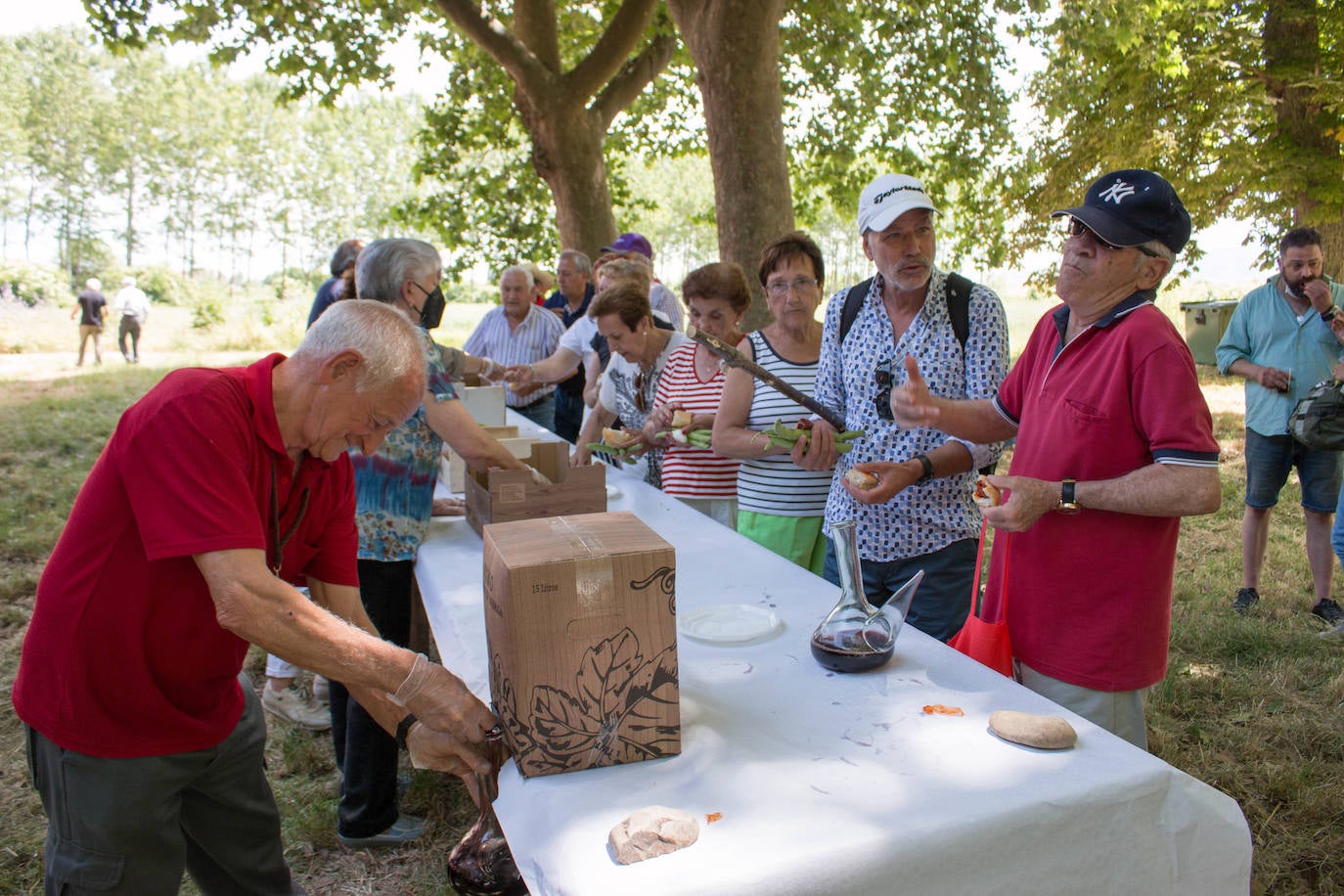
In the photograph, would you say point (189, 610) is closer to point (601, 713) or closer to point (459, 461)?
point (601, 713)

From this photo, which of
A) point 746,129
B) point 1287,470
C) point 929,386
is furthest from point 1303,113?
point 929,386

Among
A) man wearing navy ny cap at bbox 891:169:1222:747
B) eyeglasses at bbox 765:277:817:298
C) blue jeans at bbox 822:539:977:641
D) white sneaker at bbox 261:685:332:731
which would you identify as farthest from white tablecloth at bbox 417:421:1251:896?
white sneaker at bbox 261:685:332:731

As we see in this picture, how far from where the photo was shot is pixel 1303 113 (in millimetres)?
10664

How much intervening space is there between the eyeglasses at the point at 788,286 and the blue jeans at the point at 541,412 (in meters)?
→ 2.95

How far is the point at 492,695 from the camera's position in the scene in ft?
4.87

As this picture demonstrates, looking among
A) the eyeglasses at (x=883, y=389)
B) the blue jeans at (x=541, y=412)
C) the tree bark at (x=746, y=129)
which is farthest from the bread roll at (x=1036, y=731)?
the tree bark at (x=746, y=129)

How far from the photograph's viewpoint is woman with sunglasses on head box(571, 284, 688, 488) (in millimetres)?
3514

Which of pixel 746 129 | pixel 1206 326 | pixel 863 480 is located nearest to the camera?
pixel 863 480

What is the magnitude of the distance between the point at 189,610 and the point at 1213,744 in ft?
10.6

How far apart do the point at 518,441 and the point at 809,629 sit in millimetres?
1859

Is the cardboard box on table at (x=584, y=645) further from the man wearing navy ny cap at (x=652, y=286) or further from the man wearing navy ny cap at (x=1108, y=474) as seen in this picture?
the man wearing navy ny cap at (x=652, y=286)

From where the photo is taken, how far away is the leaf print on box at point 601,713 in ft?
4.33

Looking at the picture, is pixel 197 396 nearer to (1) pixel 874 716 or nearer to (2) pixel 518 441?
(1) pixel 874 716

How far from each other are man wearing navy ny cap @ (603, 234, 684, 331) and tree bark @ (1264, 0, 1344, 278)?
26.5 ft
